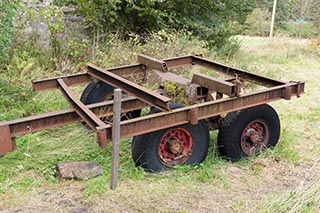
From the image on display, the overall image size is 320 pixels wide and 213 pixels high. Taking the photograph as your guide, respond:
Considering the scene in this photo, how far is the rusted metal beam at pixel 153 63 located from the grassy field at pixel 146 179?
3.71 ft

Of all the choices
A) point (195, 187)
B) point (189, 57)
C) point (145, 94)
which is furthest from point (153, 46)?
point (195, 187)

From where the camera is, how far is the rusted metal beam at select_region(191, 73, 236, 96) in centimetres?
425

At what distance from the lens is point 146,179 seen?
3.98 meters

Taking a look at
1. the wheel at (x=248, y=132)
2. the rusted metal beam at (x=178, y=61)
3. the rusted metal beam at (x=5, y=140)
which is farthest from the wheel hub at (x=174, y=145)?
the rusted metal beam at (x=178, y=61)

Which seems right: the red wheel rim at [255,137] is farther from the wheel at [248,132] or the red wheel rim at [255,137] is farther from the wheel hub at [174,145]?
the wheel hub at [174,145]

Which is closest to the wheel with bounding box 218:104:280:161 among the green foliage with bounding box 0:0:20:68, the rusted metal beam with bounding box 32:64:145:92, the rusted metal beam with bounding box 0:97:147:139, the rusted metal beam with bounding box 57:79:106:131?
the rusted metal beam with bounding box 0:97:147:139

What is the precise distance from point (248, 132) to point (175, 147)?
3.28 feet

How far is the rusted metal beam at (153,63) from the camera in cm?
529

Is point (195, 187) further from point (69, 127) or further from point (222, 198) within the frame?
point (69, 127)

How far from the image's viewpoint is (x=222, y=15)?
10.4 m

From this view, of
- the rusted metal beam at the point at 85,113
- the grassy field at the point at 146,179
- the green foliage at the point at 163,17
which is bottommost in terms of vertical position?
the grassy field at the point at 146,179

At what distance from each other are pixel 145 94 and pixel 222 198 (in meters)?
1.31

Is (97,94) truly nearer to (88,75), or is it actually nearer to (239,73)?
(88,75)

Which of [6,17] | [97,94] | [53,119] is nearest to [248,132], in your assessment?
[97,94]
